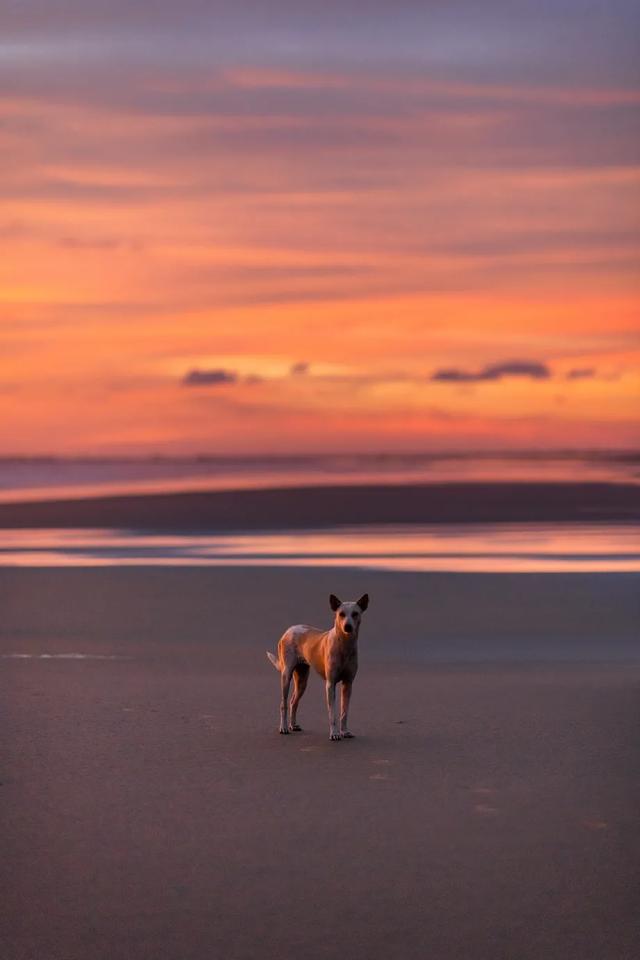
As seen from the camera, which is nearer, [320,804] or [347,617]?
[320,804]

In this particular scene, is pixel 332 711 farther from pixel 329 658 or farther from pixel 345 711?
pixel 329 658

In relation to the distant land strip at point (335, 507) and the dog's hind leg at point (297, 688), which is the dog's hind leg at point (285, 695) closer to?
the dog's hind leg at point (297, 688)

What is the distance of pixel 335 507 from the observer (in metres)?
39.1

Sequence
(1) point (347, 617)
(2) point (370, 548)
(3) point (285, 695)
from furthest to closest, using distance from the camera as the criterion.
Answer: (2) point (370, 548) → (3) point (285, 695) → (1) point (347, 617)

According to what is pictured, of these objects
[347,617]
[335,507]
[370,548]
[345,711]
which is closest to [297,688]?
[345,711]

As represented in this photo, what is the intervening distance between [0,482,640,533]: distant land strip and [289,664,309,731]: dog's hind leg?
21.7m

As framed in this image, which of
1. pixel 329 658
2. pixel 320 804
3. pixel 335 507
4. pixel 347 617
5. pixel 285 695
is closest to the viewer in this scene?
pixel 320 804

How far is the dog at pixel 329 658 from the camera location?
31.0ft

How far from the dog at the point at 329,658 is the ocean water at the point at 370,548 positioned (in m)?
11.7

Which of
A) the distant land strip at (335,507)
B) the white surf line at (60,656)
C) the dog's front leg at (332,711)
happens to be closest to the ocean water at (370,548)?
the distant land strip at (335,507)

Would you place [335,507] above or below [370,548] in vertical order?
above

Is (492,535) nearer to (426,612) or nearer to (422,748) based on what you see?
(426,612)

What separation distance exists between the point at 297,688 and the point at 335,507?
2919 centimetres

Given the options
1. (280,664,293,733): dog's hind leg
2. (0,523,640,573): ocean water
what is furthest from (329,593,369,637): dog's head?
(0,523,640,573): ocean water
